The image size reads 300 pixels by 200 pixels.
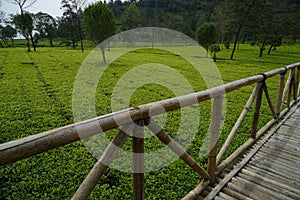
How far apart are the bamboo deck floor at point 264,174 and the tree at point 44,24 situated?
51.9m

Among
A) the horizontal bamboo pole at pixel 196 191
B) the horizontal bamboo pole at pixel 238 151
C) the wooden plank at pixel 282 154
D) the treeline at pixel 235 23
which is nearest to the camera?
the horizontal bamboo pole at pixel 196 191

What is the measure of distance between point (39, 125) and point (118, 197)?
315 centimetres

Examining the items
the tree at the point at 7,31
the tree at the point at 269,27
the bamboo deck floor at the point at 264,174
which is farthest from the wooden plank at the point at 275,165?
the tree at the point at 7,31

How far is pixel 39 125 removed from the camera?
4793mm

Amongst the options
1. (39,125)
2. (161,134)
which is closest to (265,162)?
(161,134)

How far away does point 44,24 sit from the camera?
4900cm

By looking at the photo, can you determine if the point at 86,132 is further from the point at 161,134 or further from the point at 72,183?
the point at 72,183

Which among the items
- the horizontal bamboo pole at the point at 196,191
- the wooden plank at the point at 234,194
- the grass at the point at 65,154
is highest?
the horizontal bamboo pole at the point at 196,191

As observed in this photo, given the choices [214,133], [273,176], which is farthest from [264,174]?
[214,133]

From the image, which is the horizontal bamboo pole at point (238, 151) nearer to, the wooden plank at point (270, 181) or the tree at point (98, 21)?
the wooden plank at point (270, 181)

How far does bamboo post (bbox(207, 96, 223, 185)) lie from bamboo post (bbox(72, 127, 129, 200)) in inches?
49.9

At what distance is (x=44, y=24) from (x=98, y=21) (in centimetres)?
4281

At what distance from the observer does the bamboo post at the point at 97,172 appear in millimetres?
1215

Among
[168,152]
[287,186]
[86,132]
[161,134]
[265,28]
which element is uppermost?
[265,28]
